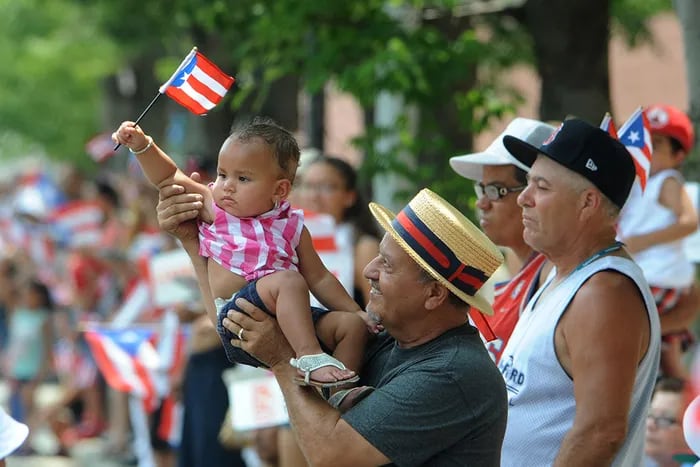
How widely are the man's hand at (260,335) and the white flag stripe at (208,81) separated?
74 cm

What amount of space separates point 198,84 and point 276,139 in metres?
0.36

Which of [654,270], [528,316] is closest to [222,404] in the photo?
[654,270]

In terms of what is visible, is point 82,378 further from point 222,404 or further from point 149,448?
point 222,404

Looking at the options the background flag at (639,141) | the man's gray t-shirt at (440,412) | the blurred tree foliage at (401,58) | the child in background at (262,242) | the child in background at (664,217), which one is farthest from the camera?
the blurred tree foliage at (401,58)

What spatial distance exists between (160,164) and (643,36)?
969 centimetres

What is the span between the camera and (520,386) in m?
4.36

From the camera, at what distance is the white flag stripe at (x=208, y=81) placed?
4.31m

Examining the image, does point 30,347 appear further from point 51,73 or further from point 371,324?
point 51,73

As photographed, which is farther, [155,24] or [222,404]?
[155,24]

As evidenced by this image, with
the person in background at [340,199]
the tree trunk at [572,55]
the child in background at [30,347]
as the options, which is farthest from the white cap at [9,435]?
the child in background at [30,347]

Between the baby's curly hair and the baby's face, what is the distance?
18 mm

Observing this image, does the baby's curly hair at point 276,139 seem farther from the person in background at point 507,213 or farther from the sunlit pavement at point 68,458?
the sunlit pavement at point 68,458

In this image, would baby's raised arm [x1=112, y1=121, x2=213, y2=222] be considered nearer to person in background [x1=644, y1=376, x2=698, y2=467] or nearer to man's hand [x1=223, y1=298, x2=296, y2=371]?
man's hand [x1=223, y1=298, x2=296, y2=371]

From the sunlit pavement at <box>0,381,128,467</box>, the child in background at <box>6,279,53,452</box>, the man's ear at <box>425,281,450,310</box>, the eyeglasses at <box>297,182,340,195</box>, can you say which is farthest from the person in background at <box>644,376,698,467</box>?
the child in background at <box>6,279,53,452</box>
